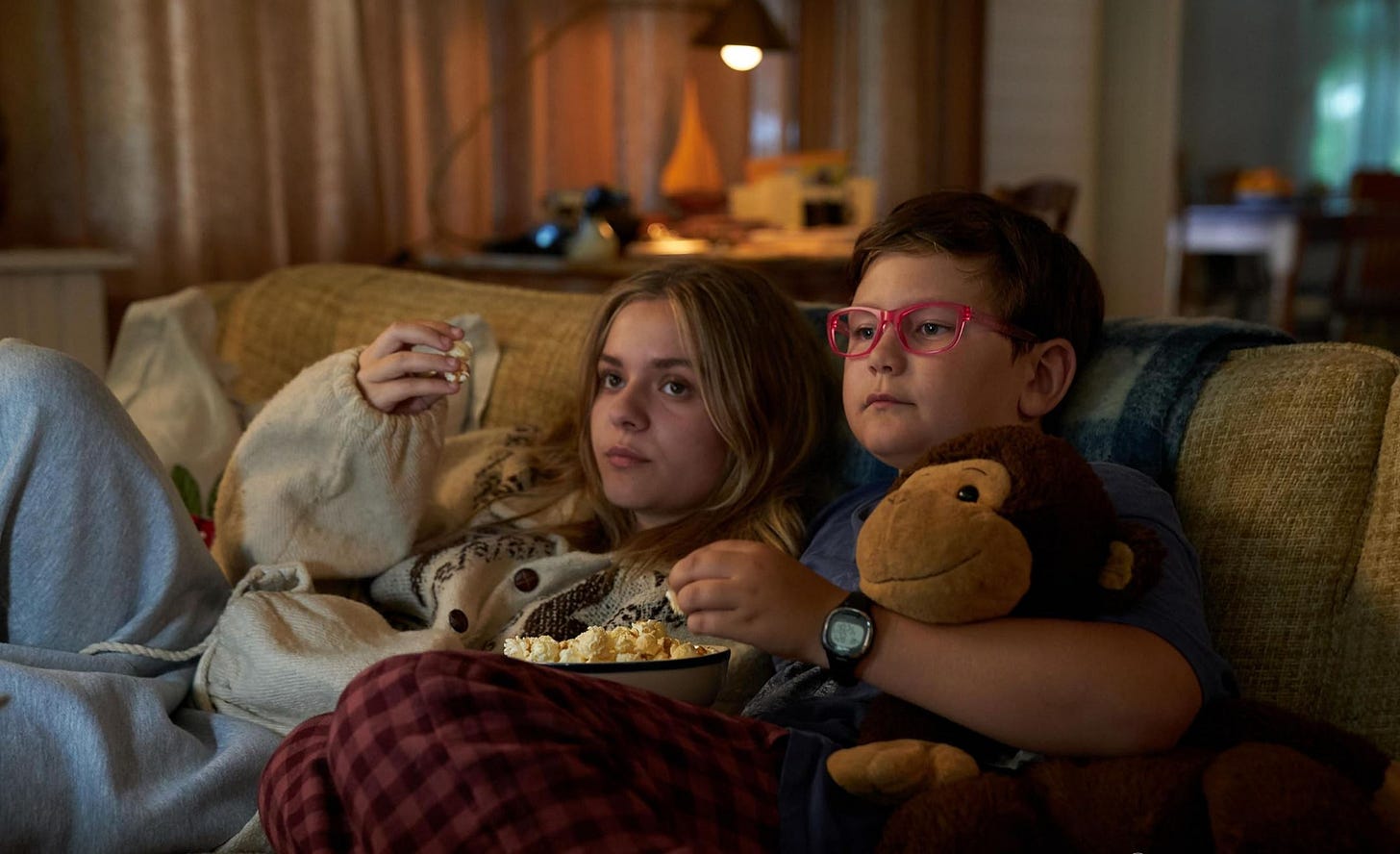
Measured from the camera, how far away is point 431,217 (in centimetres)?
340

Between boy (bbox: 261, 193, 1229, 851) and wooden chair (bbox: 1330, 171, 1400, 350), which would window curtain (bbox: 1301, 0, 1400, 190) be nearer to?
wooden chair (bbox: 1330, 171, 1400, 350)

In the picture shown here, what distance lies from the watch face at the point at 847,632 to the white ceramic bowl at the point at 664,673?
184 mm

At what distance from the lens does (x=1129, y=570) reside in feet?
3.01

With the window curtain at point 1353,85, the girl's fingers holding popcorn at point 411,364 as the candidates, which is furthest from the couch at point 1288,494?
the window curtain at point 1353,85

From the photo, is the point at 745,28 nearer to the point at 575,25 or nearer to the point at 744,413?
the point at 575,25

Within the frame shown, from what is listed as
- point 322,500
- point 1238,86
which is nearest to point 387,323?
point 322,500

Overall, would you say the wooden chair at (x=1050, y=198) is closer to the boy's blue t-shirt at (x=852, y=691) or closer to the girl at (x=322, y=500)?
the girl at (x=322, y=500)

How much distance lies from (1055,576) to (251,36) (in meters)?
2.51

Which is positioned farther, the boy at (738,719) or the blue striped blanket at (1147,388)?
the blue striped blanket at (1147,388)

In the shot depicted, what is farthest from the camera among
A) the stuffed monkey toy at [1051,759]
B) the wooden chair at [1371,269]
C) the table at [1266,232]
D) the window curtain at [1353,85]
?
the window curtain at [1353,85]

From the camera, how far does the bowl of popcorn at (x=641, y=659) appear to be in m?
1.07

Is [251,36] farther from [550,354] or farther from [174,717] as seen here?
[174,717]

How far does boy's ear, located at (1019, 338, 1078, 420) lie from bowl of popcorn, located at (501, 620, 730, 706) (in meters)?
0.37

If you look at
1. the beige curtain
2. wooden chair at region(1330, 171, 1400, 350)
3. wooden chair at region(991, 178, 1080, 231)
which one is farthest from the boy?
wooden chair at region(1330, 171, 1400, 350)
